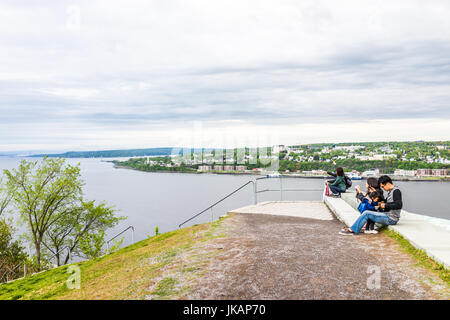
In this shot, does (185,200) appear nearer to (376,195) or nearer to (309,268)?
(376,195)

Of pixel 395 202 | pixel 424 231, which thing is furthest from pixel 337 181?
pixel 424 231

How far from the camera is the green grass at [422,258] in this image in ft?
17.0

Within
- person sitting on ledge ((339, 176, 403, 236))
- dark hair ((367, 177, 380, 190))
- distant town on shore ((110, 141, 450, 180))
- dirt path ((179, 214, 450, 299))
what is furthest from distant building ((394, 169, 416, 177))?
dirt path ((179, 214, 450, 299))

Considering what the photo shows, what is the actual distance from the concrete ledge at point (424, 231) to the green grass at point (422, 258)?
6 centimetres

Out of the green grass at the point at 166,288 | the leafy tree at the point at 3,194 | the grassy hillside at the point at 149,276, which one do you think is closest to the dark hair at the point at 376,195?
the grassy hillside at the point at 149,276

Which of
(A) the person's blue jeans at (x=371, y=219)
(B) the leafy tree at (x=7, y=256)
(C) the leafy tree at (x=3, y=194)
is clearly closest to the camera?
(A) the person's blue jeans at (x=371, y=219)

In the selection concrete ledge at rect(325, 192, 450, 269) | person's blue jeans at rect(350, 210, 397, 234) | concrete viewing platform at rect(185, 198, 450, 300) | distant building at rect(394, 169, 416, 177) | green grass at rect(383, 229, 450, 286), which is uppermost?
person's blue jeans at rect(350, 210, 397, 234)

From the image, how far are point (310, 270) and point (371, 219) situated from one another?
341 centimetres

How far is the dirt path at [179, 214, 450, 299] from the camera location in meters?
4.64

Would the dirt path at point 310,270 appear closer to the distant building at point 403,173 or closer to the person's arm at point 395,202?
the person's arm at point 395,202

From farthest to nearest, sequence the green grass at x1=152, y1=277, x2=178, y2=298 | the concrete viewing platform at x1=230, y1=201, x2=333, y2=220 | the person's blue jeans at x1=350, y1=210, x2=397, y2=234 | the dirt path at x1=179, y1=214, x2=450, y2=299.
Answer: the concrete viewing platform at x1=230, y1=201, x2=333, y2=220, the person's blue jeans at x1=350, y1=210, x2=397, y2=234, the green grass at x1=152, y1=277, x2=178, y2=298, the dirt path at x1=179, y1=214, x2=450, y2=299

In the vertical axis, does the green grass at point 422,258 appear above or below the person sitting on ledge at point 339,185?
below

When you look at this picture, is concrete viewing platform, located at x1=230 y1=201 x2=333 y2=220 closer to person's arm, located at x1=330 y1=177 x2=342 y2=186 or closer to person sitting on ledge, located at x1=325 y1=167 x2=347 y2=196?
person sitting on ledge, located at x1=325 y1=167 x2=347 y2=196

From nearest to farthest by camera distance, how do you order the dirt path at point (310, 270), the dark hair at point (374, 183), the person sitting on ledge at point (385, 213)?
the dirt path at point (310, 270)
the person sitting on ledge at point (385, 213)
the dark hair at point (374, 183)
